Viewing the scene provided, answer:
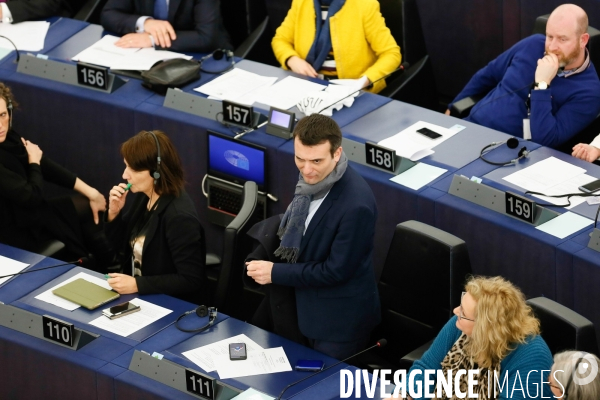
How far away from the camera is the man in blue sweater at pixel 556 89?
4.54 m

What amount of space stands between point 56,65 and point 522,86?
231cm

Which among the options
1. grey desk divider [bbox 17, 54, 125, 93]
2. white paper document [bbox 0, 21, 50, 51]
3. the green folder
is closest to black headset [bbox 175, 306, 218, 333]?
the green folder

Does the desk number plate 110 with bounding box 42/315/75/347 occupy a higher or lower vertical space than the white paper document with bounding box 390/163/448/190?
lower

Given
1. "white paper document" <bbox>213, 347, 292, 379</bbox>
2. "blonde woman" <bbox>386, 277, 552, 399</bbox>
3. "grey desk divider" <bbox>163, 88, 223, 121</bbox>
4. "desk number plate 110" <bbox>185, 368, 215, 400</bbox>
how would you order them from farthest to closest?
"grey desk divider" <bbox>163, 88, 223, 121</bbox> < "white paper document" <bbox>213, 347, 292, 379</bbox> < "desk number plate 110" <bbox>185, 368, 215, 400</bbox> < "blonde woman" <bbox>386, 277, 552, 399</bbox>

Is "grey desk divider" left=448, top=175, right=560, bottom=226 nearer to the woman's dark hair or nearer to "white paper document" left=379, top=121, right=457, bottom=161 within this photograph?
"white paper document" left=379, top=121, right=457, bottom=161

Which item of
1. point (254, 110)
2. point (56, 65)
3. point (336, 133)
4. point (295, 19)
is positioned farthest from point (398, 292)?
point (56, 65)

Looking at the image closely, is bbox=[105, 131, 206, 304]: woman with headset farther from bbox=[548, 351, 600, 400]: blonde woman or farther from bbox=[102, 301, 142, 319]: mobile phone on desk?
bbox=[548, 351, 600, 400]: blonde woman

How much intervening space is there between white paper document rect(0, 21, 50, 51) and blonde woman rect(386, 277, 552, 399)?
3288mm

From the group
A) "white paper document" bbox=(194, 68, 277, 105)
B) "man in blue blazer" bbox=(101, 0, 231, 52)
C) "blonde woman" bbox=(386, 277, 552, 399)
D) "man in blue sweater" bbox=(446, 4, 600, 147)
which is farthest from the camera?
"man in blue blazer" bbox=(101, 0, 231, 52)

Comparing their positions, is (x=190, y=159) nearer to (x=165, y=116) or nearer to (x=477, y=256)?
(x=165, y=116)

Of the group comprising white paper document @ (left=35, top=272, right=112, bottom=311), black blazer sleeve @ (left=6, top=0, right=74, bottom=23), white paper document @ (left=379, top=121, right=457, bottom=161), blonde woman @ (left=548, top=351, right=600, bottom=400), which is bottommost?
white paper document @ (left=35, top=272, right=112, bottom=311)

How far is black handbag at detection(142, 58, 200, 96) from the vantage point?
199 inches

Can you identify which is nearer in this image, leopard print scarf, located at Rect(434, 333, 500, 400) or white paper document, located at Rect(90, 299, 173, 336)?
leopard print scarf, located at Rect(434, 333, 500, 400)

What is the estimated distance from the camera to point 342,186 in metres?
3.48
